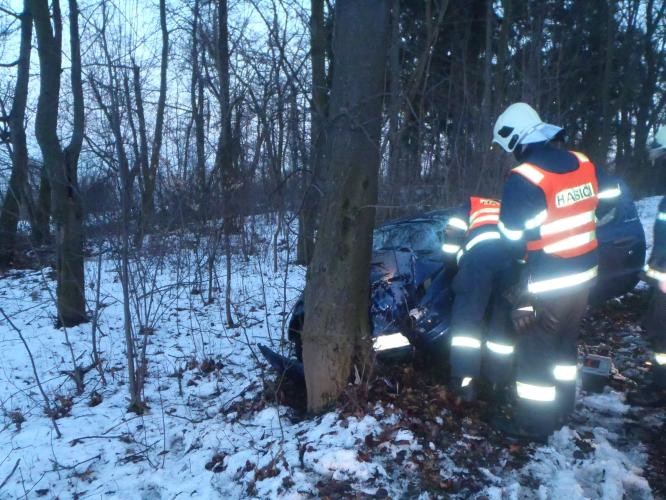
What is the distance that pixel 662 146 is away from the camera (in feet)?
13.6

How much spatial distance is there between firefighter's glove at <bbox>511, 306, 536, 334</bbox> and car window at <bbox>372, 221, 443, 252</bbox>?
4.80 feet

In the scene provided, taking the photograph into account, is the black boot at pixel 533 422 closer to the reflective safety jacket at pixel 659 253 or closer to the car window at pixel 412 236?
the reflective safety jacket at pixel 659 253

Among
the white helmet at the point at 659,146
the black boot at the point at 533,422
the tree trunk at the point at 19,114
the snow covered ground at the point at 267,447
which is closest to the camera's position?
the snow covered ground at the point at 267,447

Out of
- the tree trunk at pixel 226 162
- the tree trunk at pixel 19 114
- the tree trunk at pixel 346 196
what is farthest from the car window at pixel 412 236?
the tree trunk at pixel 19 114

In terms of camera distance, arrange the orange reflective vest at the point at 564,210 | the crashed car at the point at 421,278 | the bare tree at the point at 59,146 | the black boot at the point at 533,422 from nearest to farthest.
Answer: the orange reflective vest at the point at 564,210 < the black boot at the point at 533,422 < the crashed car at the point at 421,278 < the bare tree at the point at 59,146

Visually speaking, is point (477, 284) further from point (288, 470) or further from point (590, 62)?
point (590, 62)

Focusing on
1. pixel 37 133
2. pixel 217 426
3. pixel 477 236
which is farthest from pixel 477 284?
pixel 37 133

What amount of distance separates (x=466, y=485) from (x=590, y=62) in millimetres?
20647

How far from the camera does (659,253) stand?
13.4ft

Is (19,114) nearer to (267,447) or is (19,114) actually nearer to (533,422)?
(267,447)

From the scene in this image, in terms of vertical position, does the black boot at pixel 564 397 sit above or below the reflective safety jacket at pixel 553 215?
below

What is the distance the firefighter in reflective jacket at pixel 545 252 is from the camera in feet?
10.9

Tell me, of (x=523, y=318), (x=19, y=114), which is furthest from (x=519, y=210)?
(x=19, y=114)

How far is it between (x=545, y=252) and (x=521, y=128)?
891mm
